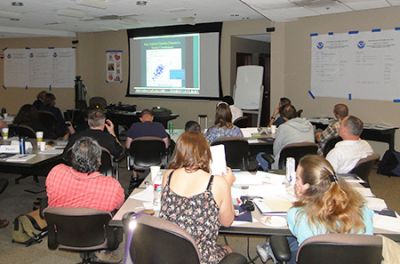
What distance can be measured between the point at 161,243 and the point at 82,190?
982mm

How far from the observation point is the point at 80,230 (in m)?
2.61

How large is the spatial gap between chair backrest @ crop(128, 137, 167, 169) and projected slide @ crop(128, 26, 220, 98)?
15.4 ft

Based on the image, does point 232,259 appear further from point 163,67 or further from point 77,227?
point 163,67

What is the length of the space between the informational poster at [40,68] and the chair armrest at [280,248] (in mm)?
10377

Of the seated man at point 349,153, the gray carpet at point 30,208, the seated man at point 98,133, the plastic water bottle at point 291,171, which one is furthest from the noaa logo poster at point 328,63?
the plastic water bottle at point 291,171

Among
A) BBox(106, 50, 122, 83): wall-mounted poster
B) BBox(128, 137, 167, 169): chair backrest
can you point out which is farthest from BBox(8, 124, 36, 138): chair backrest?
BBox(106, 50, 122, 83): wall-mounted poster

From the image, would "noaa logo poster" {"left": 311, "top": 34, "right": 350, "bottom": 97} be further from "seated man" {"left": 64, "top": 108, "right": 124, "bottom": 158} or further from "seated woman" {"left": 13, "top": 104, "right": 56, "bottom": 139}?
"seated woman" {"left": 13, "top": 104, "right": 56, "bottom": 139}

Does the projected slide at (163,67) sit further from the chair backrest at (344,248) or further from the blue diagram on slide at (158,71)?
the chair backrest at (344,248)

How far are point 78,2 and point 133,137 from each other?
2.54 meters

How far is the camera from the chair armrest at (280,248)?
212 centimetres

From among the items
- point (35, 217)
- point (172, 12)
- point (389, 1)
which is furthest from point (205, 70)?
point (35, 217)

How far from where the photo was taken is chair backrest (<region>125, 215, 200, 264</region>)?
1923 millimetres

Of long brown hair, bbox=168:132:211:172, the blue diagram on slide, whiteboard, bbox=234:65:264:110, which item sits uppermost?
the blue diagram on slide

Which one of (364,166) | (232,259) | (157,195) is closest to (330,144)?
(364,166)
